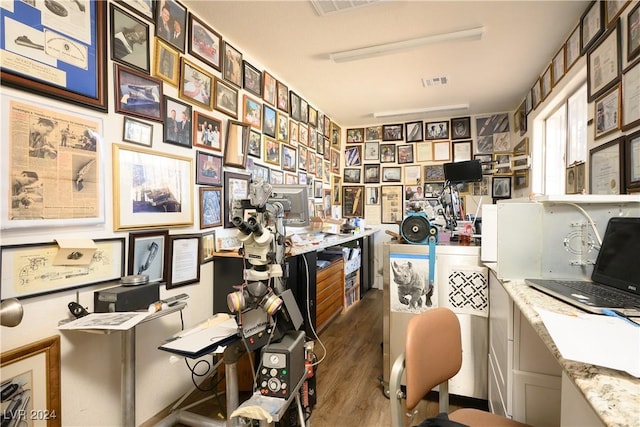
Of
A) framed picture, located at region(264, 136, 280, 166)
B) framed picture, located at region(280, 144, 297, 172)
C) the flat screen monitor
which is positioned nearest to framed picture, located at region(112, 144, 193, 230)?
framed picture, located at region(264, 136, 280, 166)

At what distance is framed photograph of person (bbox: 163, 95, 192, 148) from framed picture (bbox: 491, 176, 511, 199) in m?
4.04

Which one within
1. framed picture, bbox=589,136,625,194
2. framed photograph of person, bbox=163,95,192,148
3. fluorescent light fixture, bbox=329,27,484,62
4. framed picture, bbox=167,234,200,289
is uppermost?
fluorescent light fixture, bbox=329,27,484,62

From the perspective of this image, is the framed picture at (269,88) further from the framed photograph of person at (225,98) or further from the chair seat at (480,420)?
the chair seat at (480,420)

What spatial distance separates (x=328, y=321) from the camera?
3.28m

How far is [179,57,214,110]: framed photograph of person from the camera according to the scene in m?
2.01

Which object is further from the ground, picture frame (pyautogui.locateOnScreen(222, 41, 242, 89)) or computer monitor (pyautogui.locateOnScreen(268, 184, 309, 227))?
picture frame (pyautogui.locateOnScreen(222, 41, 242, 89))

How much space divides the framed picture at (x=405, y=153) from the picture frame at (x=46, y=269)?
4.04 m

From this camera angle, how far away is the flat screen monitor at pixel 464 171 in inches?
139

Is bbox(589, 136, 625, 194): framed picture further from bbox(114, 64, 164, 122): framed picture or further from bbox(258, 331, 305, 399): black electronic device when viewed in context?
bbox(114, 64, 164, 122): framed picture

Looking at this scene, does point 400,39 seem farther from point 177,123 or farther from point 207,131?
point 177,123

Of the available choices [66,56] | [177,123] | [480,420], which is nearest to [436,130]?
[177,123]

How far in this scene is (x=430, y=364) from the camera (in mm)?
1064

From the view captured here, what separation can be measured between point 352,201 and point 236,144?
9.43 ft

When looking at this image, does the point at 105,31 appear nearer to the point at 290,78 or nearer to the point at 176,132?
the point at 176,132
